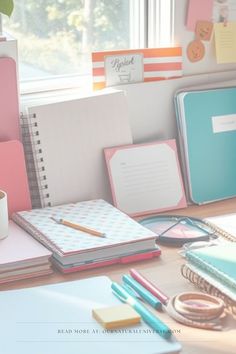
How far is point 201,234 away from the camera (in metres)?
1.47

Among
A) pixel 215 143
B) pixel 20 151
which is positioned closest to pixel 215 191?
pixel 215 143

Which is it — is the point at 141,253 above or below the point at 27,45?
below

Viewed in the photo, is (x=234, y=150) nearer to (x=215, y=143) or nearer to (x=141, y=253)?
(x=215, y=143)

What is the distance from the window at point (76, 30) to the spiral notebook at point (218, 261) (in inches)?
24.8

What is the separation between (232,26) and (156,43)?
0.64 ft

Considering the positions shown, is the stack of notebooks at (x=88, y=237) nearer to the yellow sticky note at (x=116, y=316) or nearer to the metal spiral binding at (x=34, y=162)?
the metal spiral binding at (x=34, y=162)

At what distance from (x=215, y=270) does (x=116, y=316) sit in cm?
21

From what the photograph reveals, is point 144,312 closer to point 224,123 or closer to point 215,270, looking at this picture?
point 215,270

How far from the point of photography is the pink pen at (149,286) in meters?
1.20

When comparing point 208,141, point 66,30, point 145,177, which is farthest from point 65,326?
point 66,30

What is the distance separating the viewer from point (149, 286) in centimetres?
124

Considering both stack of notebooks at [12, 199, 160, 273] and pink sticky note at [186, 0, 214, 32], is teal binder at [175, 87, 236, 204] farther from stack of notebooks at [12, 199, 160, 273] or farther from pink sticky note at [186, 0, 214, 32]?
stack of notebooks at [12, 199, 160, 273]

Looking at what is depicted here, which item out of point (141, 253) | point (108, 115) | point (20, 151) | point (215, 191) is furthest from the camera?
point (215, 191)

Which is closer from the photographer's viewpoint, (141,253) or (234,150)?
(141,253)
